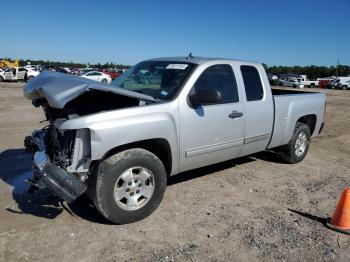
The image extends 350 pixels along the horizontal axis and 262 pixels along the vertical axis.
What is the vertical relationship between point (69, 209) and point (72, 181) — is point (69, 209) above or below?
below

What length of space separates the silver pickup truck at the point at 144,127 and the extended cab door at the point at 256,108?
2cm

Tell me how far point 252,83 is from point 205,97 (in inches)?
58.7

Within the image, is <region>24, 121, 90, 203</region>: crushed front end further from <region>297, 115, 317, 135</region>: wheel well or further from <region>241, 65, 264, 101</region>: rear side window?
<region>297, 115, 317, 135</region>: wheel well

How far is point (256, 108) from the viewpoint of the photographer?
569cm

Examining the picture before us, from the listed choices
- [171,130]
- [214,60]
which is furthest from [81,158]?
[214,60]

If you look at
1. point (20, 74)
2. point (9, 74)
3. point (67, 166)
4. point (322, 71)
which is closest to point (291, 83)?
point (322, 71)

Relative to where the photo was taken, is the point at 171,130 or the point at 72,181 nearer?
the point at 72,181

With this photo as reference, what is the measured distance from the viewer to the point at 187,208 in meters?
4.82

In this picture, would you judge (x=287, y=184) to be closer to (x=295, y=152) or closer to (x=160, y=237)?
(x=295, y=152)

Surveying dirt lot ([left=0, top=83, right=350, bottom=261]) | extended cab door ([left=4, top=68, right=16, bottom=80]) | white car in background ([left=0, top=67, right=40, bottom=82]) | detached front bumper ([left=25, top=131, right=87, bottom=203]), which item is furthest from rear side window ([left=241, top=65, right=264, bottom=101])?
extended cab door ([left=4, top=68, right=16, bottom=80])

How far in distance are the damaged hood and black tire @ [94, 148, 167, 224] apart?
0.69 meters

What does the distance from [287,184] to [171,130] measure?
2525 millimetres

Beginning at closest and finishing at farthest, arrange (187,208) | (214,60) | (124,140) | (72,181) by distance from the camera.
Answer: (72,181) → (124,140) → (187,208) → (214,60)

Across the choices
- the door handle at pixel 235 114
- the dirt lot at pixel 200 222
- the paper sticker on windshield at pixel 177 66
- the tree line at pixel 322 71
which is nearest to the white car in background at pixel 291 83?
the tree line at pixel 322 71
